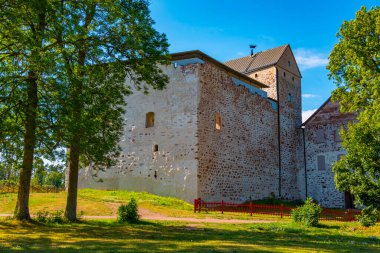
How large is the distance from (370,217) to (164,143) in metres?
12.7

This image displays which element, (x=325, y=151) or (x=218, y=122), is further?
(x=325, y=151)

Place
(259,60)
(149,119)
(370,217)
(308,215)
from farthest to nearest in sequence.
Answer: (259,60)
(149,119)
(308,215)
(370,217)

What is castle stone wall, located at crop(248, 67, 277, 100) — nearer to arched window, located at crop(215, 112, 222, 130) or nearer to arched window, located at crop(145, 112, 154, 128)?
arched window, located at crop(215, 112, 222, 130)

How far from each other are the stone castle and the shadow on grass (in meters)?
8.84

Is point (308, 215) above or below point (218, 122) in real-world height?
below

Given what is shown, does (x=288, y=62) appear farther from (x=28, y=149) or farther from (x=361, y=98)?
(x=28, y=149)

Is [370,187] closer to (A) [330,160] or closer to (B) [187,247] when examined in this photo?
(B) [187,247]

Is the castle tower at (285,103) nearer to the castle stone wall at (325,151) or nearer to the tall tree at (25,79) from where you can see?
the castle stone wall at (325,151)

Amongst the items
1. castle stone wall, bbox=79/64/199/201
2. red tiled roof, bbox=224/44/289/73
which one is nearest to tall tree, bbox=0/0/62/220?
castle stone wall, bbox=79/64/199/201

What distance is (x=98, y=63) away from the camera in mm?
13570

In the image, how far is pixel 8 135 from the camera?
11.8m

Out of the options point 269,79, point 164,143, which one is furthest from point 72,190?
point 269,79

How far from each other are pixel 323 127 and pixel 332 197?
5916 millimetres

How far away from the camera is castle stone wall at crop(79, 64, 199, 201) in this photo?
74.8 feet
